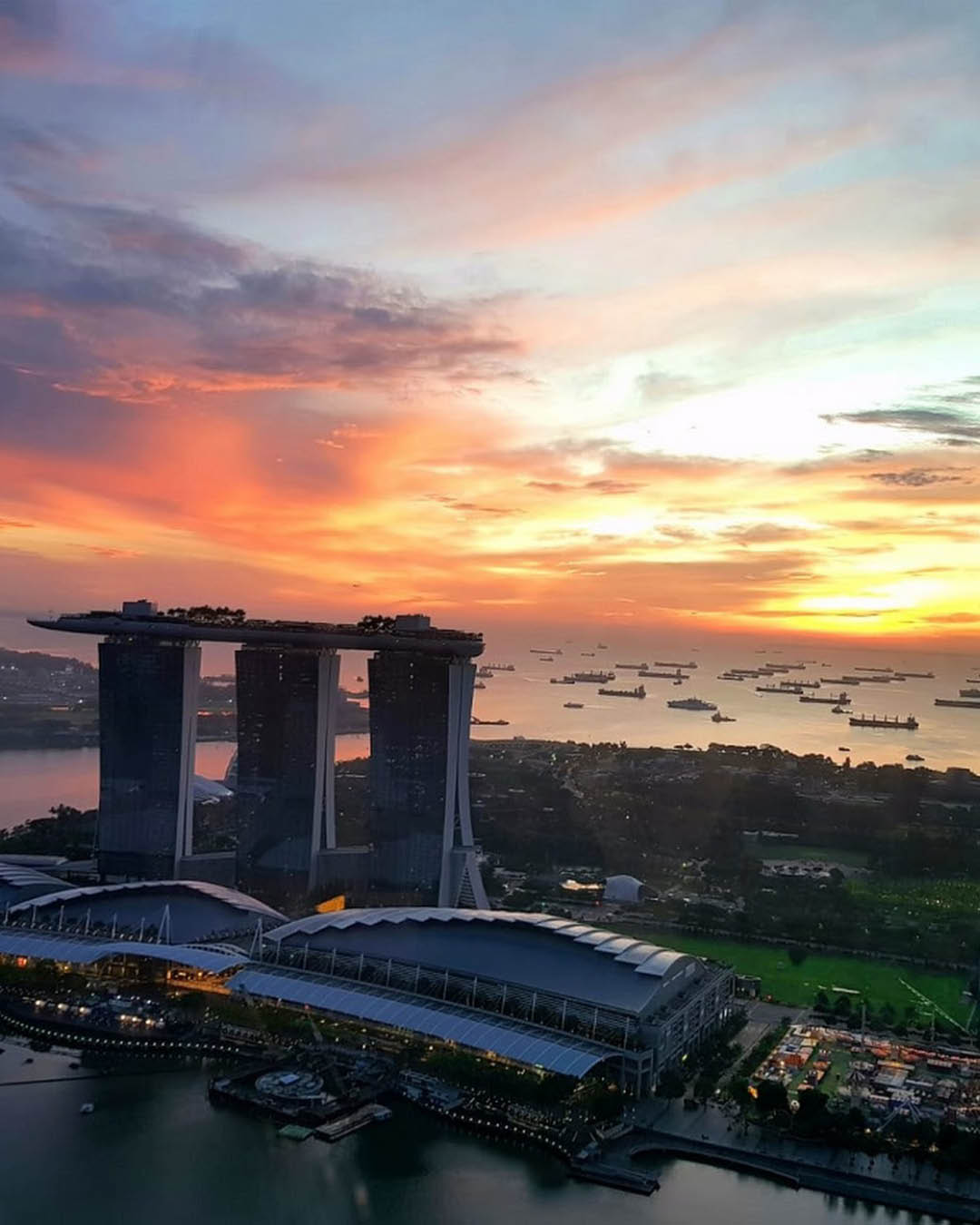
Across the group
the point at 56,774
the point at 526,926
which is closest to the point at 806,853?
the point at 526,926

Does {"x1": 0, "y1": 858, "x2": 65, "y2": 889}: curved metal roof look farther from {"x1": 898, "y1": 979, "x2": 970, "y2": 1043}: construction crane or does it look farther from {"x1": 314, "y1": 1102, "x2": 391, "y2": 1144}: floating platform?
{"x1": 898, "y1": 979, "x2": 970, "y2": 1043}: construction crane

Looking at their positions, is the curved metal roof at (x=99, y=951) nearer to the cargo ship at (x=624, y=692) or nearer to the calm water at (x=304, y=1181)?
the calm water at (x=304, y=1181)

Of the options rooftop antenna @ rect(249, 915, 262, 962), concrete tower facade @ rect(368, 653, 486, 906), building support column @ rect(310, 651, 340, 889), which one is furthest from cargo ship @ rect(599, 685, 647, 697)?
rooftop antenna @ rect(249, 915, 262, 962)

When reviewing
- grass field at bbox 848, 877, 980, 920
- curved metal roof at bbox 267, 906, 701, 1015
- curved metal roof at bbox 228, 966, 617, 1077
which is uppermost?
curved metal roof at bbox 267, 906, 701, 1015

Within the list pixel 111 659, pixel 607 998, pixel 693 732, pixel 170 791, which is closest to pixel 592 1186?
pixel 607 998

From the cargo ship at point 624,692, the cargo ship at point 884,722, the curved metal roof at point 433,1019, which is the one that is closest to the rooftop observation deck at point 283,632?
the curved metal roof at point 433,1019

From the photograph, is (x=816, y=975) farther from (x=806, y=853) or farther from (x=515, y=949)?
(x=806, y=853)

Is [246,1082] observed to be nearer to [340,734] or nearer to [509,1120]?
[509,1120]
